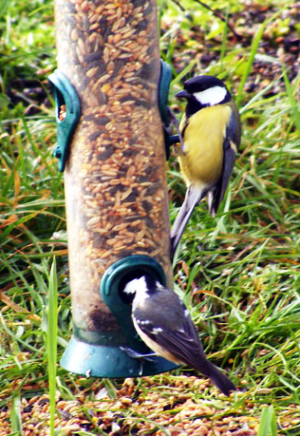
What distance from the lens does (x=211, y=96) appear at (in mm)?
3383

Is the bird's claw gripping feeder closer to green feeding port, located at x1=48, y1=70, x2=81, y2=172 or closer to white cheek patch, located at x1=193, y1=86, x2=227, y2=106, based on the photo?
green feeding port, located at x1=48, y1=70, x2=81, y2=172

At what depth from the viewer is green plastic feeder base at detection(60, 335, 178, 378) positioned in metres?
2.81

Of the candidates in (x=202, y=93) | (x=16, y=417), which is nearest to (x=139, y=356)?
(x=16, y=417)

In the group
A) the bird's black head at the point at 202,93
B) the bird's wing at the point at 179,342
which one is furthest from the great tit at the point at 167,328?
the bird's black head at the point at 202,93

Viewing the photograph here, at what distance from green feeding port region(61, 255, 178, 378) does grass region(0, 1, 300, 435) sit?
0.23m

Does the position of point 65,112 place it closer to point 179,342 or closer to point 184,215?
point 184,215

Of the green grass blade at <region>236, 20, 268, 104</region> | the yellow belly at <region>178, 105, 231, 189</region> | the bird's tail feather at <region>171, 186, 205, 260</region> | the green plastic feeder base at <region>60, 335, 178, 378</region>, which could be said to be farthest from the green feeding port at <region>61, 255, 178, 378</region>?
the green grass blade at <region>236, 20, 268, 104</region>

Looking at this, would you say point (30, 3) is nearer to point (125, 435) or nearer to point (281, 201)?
point (281, 201)

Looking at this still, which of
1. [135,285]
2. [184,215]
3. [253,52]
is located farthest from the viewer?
[253,52]

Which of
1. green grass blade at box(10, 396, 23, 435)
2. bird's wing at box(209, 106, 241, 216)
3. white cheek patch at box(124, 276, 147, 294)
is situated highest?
bird's wing at box(209, 106, 241, 216)

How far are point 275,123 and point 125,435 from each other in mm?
2403

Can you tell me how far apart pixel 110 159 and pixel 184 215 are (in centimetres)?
55

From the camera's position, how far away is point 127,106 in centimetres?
284

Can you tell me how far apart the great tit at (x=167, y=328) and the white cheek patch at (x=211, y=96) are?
1004mm
